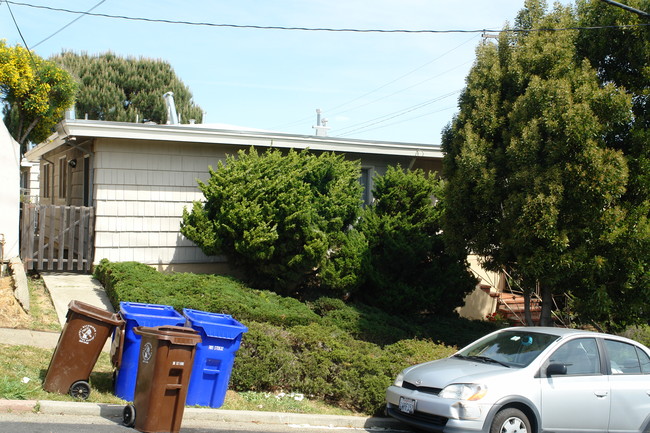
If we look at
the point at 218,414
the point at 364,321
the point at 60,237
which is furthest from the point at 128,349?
the point at 60,237

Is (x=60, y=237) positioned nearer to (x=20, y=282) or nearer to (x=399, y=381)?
(x=20, y=282)

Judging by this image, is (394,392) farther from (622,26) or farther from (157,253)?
(157,253)

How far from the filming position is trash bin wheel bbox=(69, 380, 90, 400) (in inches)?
278

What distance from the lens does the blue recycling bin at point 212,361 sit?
7277 millimetres

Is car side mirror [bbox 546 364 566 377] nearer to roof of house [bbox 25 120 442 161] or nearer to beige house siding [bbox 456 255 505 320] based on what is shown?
roof of house [bbox 25 120 442 161]

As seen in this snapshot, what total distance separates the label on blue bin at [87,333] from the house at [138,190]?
6.68 m

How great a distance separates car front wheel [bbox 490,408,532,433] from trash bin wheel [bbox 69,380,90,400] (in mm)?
4267

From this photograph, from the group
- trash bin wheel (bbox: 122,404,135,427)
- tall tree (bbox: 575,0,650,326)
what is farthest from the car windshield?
trash bin wheel (bbox: 122,404,135,427)

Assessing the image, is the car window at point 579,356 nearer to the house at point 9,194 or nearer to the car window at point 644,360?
the car window at point 644,360

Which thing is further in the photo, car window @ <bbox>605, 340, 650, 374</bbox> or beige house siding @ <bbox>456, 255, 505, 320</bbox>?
beige house siding @ <bbox>456, 255, 505, 320</bbox>

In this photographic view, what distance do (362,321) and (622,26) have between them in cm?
657

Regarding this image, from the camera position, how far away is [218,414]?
7348 mm

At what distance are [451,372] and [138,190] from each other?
8940mm

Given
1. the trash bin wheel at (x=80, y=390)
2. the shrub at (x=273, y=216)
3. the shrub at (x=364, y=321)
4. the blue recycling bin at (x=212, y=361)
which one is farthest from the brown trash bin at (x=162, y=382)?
the shrub at (x=273, y=216)
